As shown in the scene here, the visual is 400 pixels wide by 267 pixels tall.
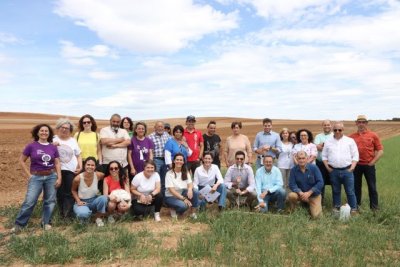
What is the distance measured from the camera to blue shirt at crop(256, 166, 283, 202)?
7.88 m

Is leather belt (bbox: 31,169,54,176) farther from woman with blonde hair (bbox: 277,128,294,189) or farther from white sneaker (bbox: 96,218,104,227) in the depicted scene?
woman with blonde hair (bbox: 277,128,294,189)

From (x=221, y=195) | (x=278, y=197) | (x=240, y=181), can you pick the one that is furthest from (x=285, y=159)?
(x=221, y=195)

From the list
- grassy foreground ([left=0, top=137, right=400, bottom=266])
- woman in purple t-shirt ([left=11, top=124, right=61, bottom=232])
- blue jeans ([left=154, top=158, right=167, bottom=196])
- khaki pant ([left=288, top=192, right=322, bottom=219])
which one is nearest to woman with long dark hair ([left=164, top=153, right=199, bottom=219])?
blue jeans ([left=154, top=158, right=167, bottom=196])

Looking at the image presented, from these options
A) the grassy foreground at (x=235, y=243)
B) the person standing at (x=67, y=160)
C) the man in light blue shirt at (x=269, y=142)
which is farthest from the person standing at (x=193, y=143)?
the person standing at (x=67, y=160)

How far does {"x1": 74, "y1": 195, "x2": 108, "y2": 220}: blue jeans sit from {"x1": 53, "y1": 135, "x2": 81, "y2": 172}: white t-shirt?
2.28 ft

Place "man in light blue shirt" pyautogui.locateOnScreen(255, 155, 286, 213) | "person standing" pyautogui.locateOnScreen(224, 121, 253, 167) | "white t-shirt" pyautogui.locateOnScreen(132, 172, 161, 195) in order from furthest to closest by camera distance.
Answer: "person standing" pyautogui.locateOnScreen(224, 121, 253, 167) < "man in light blue shirt" pyautogui.locateOnScreen(255, 155, 286, 213) < "white t-shirt" pyautogui.locateOnScreen(132, 172, 161, 195)

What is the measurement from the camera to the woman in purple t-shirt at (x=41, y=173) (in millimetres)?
6574

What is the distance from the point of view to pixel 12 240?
595cm

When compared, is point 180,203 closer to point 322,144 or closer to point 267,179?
point 267,179

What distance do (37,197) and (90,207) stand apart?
0.92 meters

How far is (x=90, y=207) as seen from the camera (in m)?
7.04

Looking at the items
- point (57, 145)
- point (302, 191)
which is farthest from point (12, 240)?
point (302, 191)

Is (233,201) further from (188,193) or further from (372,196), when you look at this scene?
(372,196)

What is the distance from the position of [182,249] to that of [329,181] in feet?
14.4
